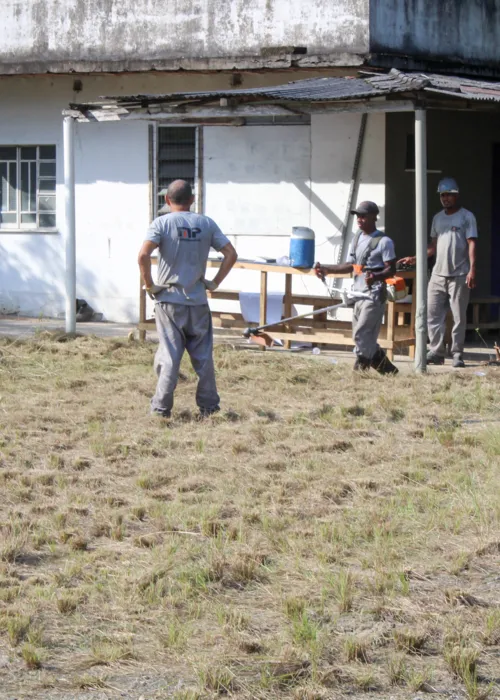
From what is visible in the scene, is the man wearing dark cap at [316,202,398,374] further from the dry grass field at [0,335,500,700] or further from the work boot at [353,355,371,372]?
the dry grass field at [0,335,500,700]

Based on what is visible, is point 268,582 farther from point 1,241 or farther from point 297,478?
point 1,241

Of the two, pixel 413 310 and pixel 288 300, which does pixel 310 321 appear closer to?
pixel 288 300

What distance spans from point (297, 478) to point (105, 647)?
279 cm

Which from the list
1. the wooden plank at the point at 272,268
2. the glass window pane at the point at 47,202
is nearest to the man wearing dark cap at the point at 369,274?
the wooden plank at the point at 272,268

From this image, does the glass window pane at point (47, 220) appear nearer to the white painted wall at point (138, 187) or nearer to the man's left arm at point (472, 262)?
the white painted wall at point (138, 187)

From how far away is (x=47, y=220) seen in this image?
16.5 m

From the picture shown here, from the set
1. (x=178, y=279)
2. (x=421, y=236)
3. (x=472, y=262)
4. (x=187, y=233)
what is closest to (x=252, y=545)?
(x=178, y=279)

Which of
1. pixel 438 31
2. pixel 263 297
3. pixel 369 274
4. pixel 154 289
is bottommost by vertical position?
pixel 263 297

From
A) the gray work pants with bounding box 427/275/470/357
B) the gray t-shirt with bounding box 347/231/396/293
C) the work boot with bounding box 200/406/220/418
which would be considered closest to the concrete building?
the gray work pants with bounding box 427/275/470/357

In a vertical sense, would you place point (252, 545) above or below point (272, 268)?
below

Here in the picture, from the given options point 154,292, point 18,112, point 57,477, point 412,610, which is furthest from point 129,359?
point 412,610

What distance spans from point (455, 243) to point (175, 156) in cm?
456

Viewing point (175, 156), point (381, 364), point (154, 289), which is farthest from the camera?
point (175, 156)

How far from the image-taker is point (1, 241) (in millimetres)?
16734
